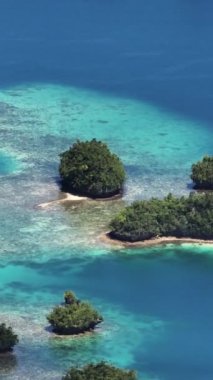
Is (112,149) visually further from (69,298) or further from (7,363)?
(7,363)

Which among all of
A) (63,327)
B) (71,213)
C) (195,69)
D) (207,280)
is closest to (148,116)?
(195,69)

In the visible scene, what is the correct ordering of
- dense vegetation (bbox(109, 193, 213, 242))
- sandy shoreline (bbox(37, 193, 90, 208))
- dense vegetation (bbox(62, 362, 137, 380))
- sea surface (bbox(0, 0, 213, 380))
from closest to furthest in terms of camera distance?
1. dense vegetation (bbox(62, 362, 137, 380))
2. sea surface (bbox(0, 0, 213, 380))
3. dense vegetation (bbox(109, 193, 213, 242))
4. sandy shoreline (bbox(37, 193, 90, 208))

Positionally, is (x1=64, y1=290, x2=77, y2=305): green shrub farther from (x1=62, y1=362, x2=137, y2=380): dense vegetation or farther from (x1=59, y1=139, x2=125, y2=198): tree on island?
(x1=59, y1=139, x2=125, y2=198): tree on island

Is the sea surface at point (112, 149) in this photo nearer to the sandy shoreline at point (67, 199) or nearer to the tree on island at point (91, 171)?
the sandy shoreline at point (67, 199)

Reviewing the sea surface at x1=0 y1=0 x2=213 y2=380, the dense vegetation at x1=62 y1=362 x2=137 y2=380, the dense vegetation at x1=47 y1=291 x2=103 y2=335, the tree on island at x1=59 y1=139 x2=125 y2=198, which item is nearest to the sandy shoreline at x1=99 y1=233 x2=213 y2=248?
the sea surface at x1=0 y1=0 x2=213 y2=380

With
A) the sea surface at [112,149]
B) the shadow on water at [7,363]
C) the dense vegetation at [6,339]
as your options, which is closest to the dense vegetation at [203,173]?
the sea surface at [112,149]

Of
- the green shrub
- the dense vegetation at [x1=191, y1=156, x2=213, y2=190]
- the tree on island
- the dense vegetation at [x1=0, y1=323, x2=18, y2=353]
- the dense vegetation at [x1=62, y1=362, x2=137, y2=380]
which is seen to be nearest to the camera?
the dense vegetation at [x1=62, y1=362, x2=137, y2=380]

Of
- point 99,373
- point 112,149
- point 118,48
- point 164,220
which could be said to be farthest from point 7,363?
point 118,48
